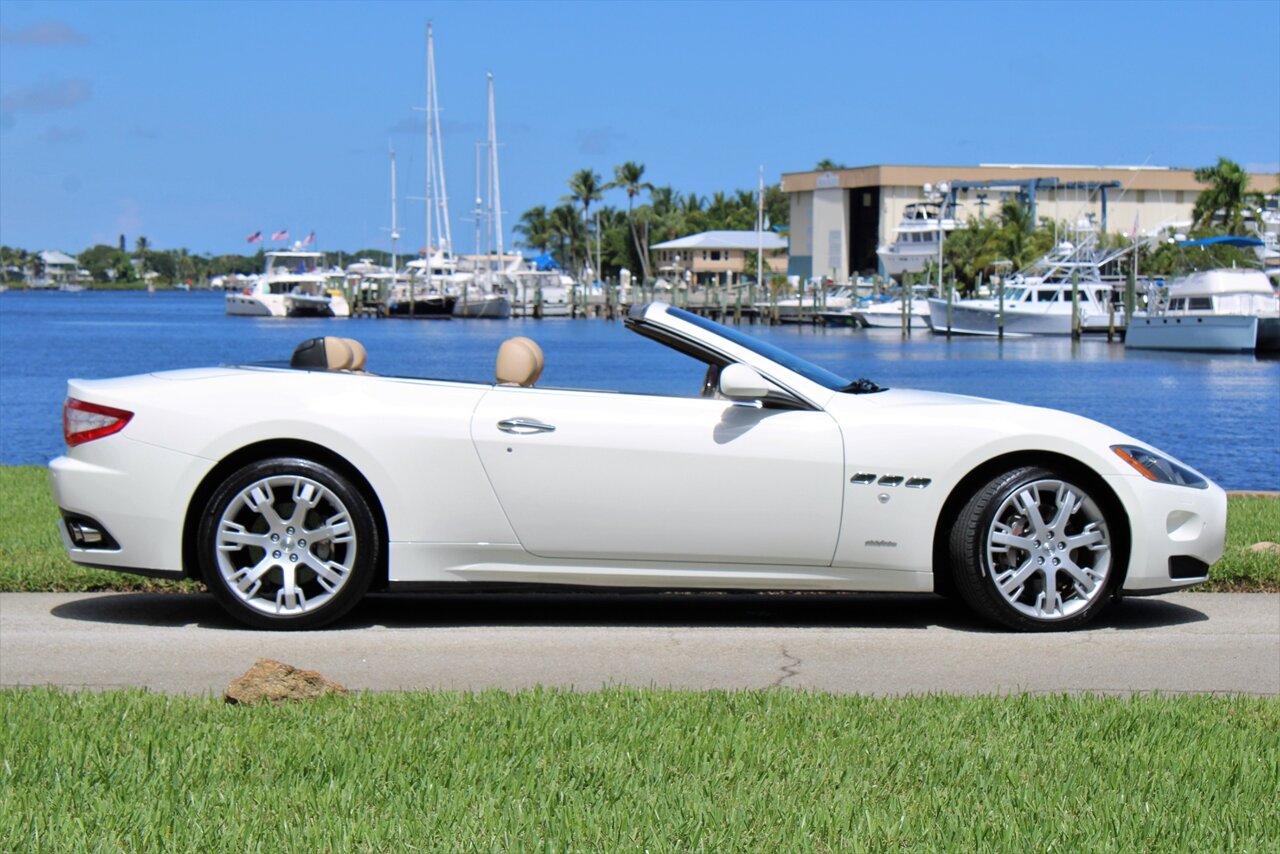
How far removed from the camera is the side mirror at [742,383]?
23.1 ft

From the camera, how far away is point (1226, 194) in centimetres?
8888

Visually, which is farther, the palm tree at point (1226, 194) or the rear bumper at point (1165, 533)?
the palm tree at point (1226, 194)

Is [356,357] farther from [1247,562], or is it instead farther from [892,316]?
[892,316]

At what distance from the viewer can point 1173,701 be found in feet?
18.2

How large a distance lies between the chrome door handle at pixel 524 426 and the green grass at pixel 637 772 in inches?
70.6

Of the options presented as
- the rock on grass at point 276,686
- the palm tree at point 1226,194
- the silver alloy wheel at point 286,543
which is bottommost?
the rock on grass at point 276,686

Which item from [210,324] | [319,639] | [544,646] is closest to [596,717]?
[544,646]

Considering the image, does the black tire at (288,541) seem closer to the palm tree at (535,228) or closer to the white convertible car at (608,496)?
the white convertible car at (608,496)

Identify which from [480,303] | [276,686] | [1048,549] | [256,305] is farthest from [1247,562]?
[256,305]

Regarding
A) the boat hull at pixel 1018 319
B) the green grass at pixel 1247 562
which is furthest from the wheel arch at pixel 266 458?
the boat hull at pixel 1018 319

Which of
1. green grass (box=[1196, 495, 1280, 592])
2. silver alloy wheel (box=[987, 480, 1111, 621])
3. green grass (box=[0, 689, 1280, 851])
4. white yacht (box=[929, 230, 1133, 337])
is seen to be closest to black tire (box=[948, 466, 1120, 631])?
silver alloy wheel (box=[987, 480, 1111, 621])

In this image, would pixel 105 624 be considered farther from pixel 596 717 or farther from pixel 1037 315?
pixel 1037 315

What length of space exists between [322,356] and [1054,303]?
73102 mm

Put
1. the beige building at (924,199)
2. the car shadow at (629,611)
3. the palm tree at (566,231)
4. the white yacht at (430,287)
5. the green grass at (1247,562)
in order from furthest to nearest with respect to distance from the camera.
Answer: the palm tree at (566,231) → the beige building at (924,199) → the white yacht at (430,287) → the green grass at (1247,562) → the car shadow at (629,611)
